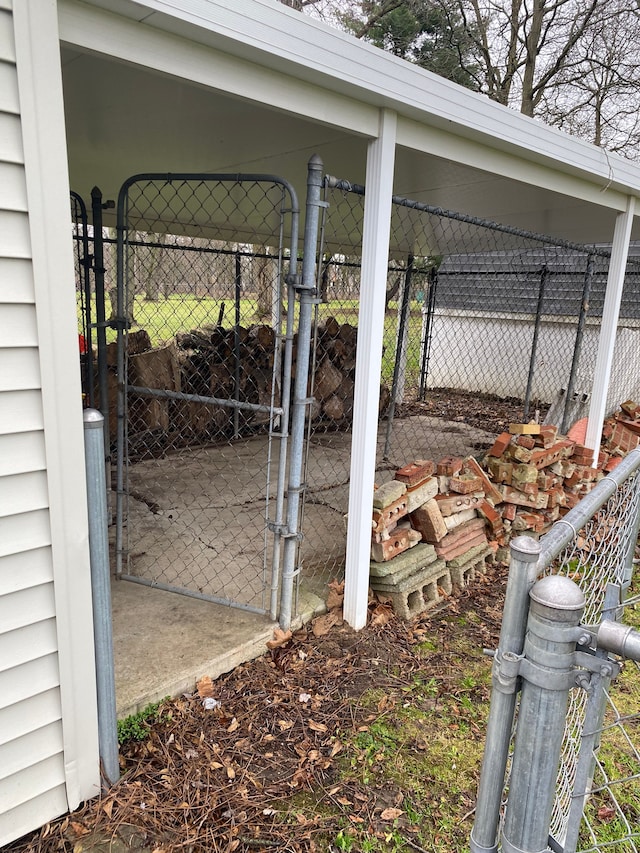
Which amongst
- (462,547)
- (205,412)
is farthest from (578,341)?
(205,412)

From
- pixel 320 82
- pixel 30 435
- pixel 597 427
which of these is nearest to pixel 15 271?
pixel 30 435

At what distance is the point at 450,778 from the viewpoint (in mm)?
2084

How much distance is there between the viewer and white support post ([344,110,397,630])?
101 inches

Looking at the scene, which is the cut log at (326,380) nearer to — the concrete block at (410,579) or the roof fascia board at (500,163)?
the roof fascia board at (500,163)

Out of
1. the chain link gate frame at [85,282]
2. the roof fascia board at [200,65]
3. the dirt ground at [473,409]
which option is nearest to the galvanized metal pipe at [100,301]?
the chain link gate frame at [85,282]

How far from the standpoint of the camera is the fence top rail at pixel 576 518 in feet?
3.45

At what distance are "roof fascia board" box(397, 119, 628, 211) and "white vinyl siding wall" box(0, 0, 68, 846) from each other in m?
1.80

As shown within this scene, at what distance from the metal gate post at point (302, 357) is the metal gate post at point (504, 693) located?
1.61 metres

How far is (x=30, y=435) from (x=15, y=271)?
0.45 m

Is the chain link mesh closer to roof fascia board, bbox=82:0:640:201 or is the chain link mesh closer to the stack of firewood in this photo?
the stack of firewood

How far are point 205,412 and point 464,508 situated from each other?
11.8 feet

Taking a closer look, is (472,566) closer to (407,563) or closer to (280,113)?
(407,563)

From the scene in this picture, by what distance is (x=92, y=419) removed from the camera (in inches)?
68.1

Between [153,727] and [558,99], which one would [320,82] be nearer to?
[153,727]
